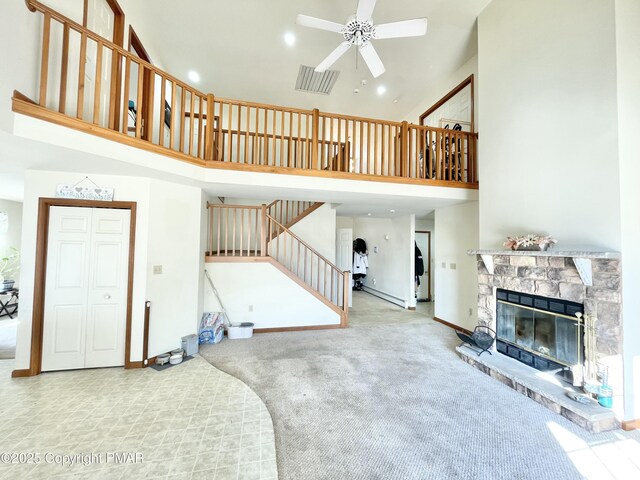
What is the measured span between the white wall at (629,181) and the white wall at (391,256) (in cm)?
429

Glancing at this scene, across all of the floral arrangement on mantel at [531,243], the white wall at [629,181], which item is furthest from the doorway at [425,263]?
the white wall at [629,181]

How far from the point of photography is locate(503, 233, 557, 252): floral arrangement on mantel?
9.27ft

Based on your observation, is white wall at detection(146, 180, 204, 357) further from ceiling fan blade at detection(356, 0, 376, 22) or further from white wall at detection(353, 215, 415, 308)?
white wall at detection(353, 215, 415, 308)

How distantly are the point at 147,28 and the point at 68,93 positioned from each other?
2570 mm

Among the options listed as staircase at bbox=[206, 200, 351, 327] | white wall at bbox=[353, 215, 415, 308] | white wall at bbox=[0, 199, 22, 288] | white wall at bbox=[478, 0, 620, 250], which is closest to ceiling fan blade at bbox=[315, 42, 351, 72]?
white wall at bbox=[478, 0, 620, 250]

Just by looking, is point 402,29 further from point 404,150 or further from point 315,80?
point 315,80

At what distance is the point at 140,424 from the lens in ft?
7.54

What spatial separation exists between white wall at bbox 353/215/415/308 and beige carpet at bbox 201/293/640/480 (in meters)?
2.93

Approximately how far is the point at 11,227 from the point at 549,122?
32.5ft

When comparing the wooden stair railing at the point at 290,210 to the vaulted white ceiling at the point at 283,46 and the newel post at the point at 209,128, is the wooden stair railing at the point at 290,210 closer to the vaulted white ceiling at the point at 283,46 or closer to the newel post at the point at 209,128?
the newel post at the point at 209,128

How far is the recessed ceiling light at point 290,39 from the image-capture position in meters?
4.52

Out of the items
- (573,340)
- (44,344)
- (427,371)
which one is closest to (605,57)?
(573,340)

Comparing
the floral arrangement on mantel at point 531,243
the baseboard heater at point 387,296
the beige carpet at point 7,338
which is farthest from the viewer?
the baseboard heater at point 387,296

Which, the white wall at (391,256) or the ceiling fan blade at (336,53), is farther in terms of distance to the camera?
the white wall at (391,256)
